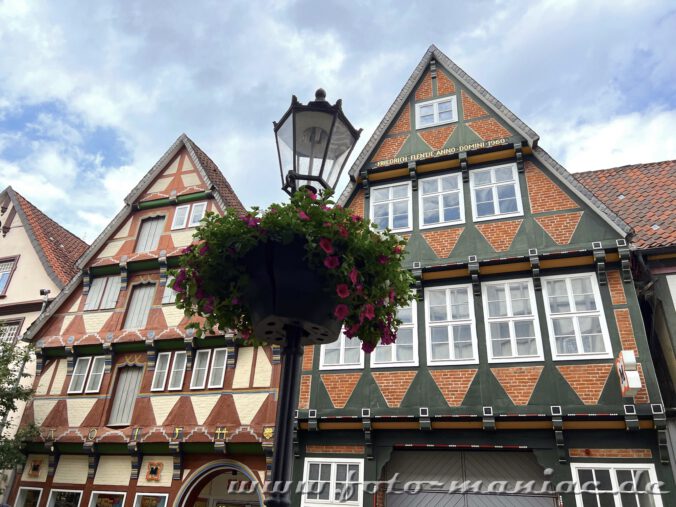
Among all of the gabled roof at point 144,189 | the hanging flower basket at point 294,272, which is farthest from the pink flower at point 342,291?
the gabled roof at point 144,189

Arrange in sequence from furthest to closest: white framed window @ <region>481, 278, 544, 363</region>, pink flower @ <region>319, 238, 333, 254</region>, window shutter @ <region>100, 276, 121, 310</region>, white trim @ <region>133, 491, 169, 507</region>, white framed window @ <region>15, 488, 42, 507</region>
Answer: window shutter @ <region>100, 276, 121, 310</region> → white framed window @ <region>15, 488, 42, 507</region> → white trim @ <region>133, 491, 169, 507</region> → white framed window @ <region>481, 278, 544, 363</region> → pink flower @ <region>319, 238, 333, 254</region>

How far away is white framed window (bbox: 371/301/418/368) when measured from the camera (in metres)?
10.6

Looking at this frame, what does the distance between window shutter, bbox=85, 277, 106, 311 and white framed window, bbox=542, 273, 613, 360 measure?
11.7 metres

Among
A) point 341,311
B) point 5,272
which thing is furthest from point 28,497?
point 341,311

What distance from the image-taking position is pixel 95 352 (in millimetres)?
14031

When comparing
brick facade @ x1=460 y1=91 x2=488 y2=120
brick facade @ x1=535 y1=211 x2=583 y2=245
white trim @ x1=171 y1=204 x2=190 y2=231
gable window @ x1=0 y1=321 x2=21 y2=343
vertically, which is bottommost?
gable window @ x1=0 y1=321 x2=21 y2=343

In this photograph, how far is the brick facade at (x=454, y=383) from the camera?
9.83 m

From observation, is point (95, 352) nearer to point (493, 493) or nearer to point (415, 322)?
point (415, 322)

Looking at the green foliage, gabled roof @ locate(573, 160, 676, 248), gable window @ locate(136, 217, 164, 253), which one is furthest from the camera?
gable window @ locate(136, 217, 164, 253)

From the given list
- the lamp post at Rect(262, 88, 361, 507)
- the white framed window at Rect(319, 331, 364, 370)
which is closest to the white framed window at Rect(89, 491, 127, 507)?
the white framed window at Rect(319, 331, 364, 370)

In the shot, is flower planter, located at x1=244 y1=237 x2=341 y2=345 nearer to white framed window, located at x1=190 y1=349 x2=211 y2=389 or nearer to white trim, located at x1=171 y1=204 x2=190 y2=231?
white framed window, located at x1=190 y1=349 x2=211 y2=389

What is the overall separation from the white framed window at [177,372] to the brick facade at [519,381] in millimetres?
7404

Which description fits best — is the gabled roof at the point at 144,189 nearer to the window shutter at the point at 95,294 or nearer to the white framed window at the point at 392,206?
the window shutter at the point at 95,294

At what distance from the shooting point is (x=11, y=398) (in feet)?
42.4
